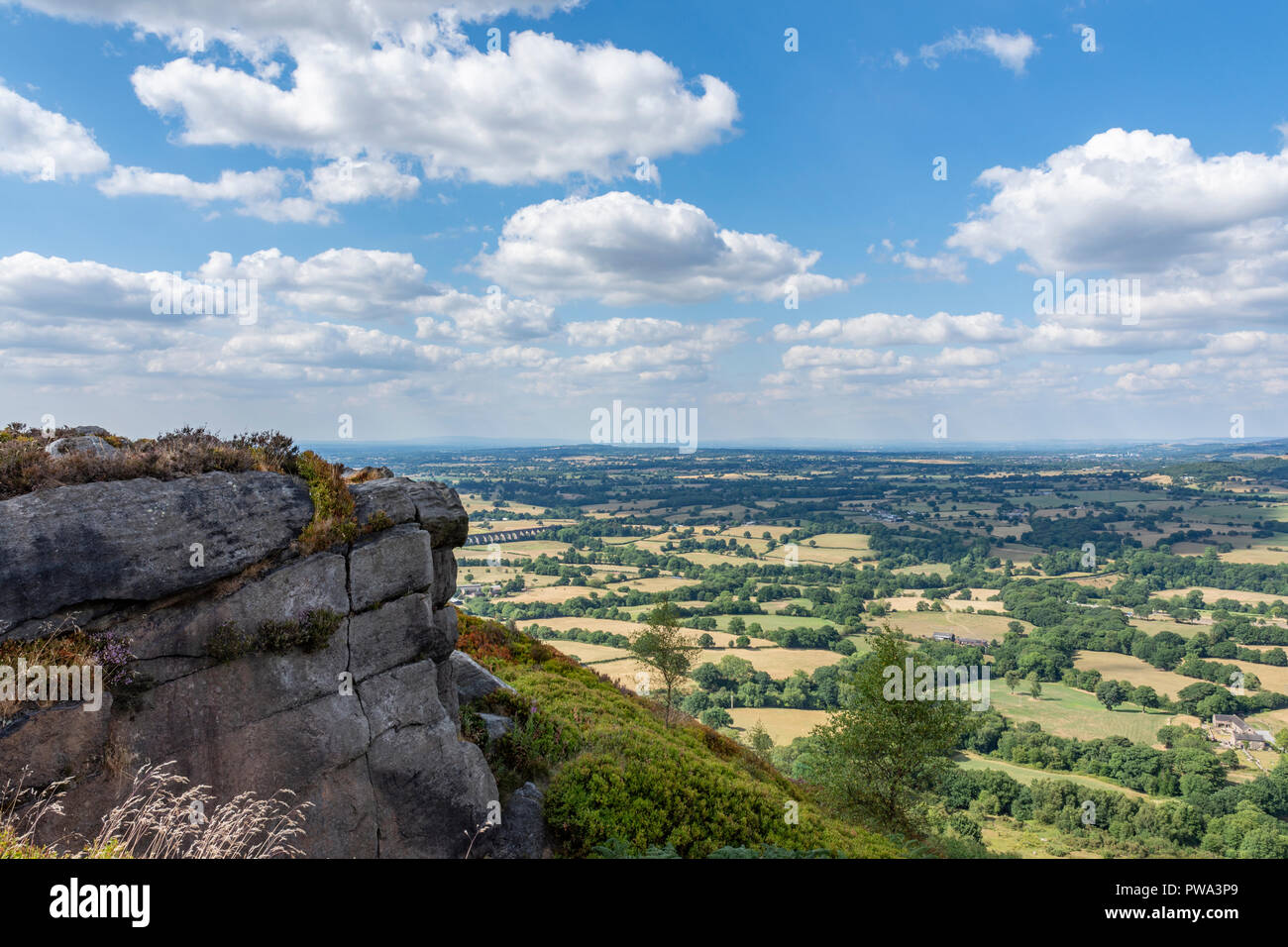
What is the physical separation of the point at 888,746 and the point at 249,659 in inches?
896

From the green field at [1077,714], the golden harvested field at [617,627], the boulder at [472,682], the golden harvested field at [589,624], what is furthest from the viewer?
the golden harvested field at [589,624]

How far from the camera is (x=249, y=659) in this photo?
10.4m

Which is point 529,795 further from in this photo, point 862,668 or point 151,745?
point 862,668

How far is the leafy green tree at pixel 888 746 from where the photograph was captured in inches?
949

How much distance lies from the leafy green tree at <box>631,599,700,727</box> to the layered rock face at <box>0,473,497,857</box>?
56.4 feet

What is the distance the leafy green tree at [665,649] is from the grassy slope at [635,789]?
868 centimetres

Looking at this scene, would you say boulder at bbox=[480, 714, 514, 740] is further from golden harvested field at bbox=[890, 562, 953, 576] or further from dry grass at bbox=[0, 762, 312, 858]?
golden harvested field at bbox=[890, 562, 953, 576]

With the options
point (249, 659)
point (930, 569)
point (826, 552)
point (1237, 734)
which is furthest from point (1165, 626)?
point (249, 659)

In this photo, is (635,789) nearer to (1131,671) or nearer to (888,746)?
(888,746)

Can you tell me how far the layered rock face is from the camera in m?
8.93

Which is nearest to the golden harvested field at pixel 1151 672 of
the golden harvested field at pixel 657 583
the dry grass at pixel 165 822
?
the golden harvested field at pixel 657 583

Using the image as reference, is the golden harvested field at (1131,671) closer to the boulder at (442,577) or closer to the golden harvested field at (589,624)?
the golden harvested field at (589,624)

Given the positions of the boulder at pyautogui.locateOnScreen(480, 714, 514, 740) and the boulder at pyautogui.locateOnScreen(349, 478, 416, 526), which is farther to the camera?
the boulder at pyautogui.locateOnScreen(480, 714, 514, 740)

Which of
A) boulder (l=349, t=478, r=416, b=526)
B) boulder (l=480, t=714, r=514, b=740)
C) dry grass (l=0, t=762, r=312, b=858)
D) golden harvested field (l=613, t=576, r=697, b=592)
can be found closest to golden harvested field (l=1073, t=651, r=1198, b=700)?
golden harvested field (l=613, t=576, r=697, b=592)
